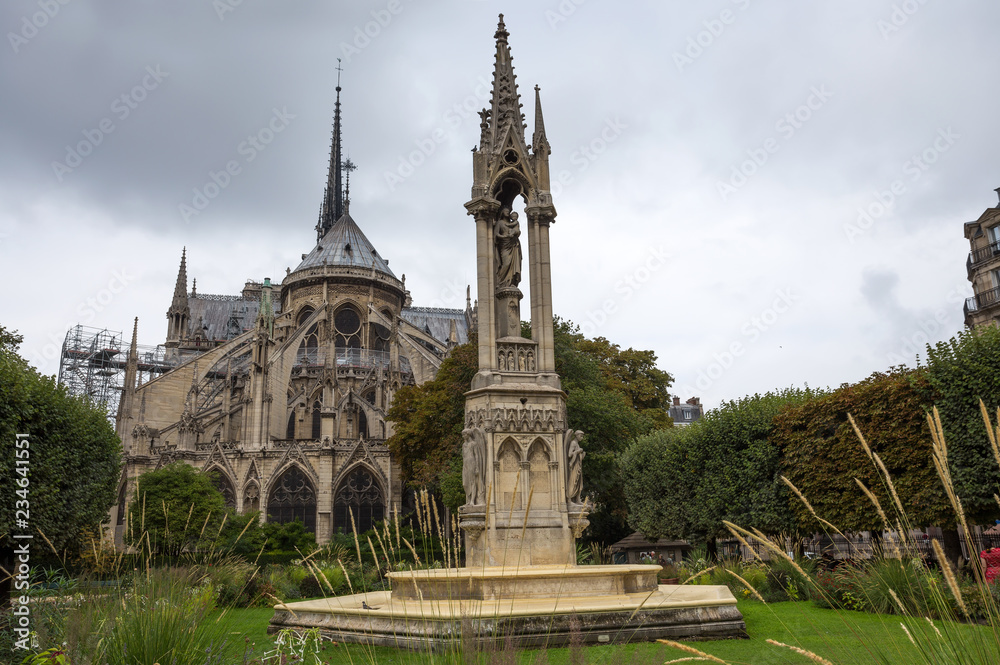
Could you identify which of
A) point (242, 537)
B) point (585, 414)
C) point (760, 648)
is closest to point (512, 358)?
point (760, 648)

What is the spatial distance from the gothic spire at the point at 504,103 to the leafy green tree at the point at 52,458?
9.23 m

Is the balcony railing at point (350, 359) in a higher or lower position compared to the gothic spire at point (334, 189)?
lower

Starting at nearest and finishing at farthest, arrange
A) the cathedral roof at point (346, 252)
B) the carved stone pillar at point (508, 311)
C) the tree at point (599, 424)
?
the carved stone pillar at point (508, 311) → the tree at point (599, 424) → the cathedral roof at point (346, 252)

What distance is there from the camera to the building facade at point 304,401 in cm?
3978

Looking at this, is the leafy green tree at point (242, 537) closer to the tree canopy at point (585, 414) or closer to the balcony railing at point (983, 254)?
the tree canopy at point (585, 414)

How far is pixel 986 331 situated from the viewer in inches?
581

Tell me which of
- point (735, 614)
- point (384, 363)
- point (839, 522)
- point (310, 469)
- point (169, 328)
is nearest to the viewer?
point (735, 614)

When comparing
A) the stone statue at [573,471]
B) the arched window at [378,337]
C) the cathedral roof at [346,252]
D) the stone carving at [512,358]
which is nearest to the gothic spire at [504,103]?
the stone carving at [512,358]

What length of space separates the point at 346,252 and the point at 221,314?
20.0m

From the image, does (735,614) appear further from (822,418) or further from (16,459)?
(16,459)

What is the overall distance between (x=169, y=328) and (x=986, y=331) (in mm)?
62630

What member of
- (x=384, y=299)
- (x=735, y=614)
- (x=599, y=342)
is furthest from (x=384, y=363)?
(x=735, y=614)

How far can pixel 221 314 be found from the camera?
6994 cm

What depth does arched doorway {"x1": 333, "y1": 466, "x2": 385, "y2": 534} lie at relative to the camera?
3978 cm
